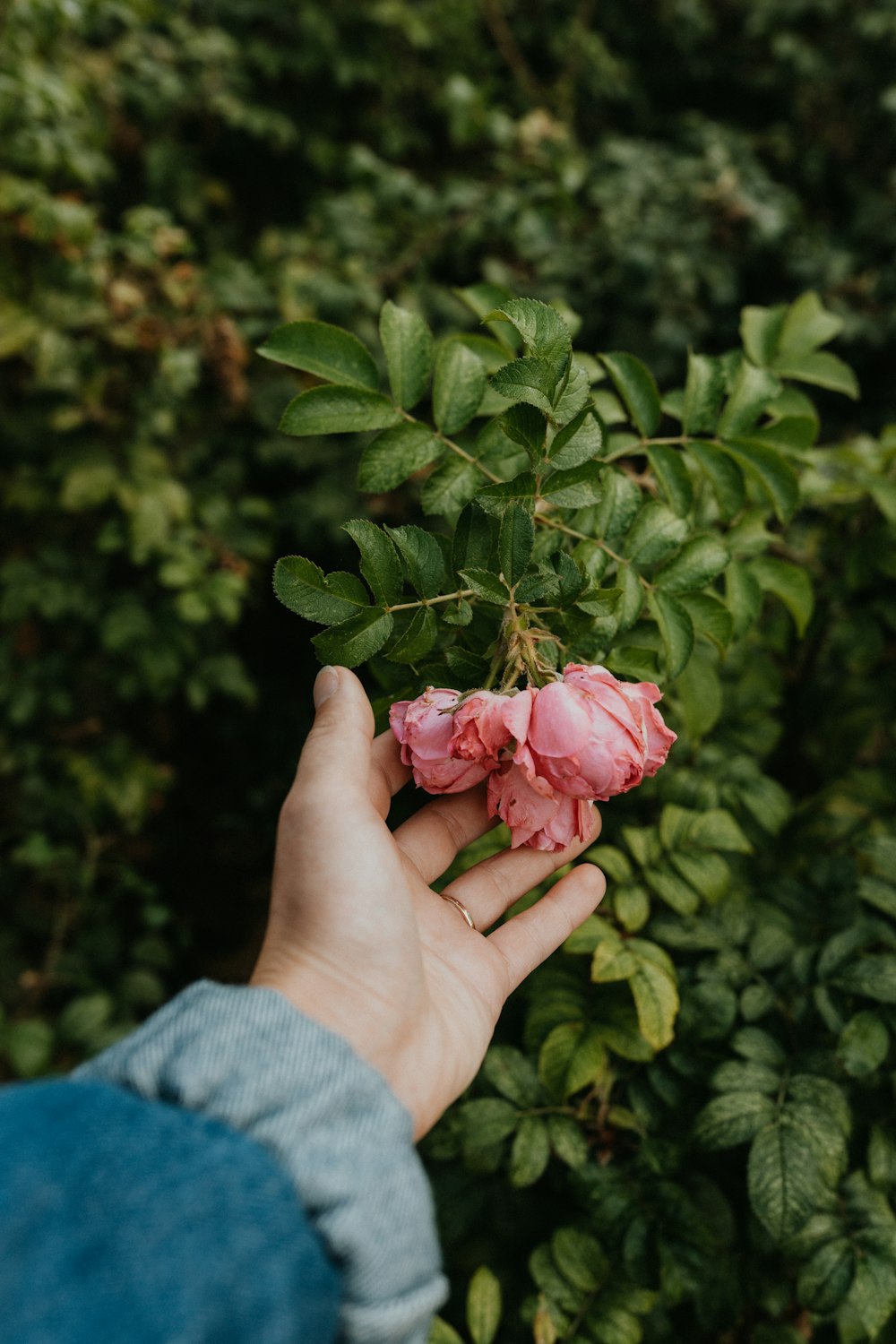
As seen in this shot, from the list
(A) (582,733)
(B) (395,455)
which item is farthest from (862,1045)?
(B) (395,455)

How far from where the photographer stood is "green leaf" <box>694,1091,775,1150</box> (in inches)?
42.4

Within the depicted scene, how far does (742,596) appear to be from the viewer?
1.18 metres

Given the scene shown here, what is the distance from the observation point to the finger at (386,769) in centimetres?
106

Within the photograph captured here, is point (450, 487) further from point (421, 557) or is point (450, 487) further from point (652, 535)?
point (652, 535)

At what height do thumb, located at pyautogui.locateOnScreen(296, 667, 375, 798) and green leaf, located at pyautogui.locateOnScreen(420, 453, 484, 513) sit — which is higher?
green leaf, located at pyautogui.locateOnScreen(420, 453, 484, 513)

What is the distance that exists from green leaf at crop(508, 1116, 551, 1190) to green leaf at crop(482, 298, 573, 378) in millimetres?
1028

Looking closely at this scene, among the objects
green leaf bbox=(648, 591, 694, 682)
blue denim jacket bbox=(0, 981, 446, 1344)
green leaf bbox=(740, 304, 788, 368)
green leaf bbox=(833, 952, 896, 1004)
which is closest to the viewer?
blue denim jacket bbox=(0, 981, 446, 1344)

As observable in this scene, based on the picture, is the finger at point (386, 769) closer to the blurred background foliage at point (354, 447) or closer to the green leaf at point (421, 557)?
the green leaf at point (421, 557)

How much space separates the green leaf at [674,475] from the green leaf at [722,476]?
0.04 meters

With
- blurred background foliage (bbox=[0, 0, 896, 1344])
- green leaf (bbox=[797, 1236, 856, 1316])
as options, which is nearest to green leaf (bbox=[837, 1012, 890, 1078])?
blurred background foliage (bbox=[0, 0, 896, 1344])

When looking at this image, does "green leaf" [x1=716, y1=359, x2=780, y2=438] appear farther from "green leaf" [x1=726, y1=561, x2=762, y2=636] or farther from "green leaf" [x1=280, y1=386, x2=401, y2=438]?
"green leaf" [x1=280, y1=386, x2=401, y2=438]

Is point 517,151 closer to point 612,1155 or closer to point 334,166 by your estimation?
point 334,166

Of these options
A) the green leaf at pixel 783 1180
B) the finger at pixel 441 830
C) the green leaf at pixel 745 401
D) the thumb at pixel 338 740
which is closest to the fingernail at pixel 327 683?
the thumb at pixel 338 740

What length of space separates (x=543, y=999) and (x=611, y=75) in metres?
3.54
